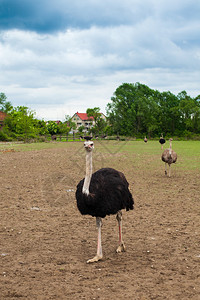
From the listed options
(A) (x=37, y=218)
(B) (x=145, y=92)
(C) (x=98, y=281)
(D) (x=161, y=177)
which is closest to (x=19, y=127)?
(B) (x=145, y=92)

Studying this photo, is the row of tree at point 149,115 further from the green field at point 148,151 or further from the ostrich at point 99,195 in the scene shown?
the ostrich at point 99,195

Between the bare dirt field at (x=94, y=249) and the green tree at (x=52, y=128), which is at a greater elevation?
the green tree at (x=52, y=128)

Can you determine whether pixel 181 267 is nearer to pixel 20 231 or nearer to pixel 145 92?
pixel 20 231

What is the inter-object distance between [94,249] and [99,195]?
3.90 ft

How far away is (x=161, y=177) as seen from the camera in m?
13.8

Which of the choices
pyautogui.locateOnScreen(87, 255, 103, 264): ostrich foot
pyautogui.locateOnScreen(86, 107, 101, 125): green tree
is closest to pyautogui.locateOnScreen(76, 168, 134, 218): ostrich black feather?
pyautogui.locateOnScreen(87, 255, 103, 264): ostrich foot

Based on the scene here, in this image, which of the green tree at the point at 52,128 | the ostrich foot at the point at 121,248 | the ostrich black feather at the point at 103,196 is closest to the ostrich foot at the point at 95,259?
the ostrich foot at the point at 121,248

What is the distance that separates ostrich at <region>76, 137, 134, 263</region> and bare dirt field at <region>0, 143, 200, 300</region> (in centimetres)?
48

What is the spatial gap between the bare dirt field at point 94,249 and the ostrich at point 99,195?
0.48 meters

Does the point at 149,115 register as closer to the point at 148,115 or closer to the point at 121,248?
the point at 148,115

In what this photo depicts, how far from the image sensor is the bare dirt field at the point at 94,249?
424 cm

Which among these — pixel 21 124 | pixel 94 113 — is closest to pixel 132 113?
pixel 21 124

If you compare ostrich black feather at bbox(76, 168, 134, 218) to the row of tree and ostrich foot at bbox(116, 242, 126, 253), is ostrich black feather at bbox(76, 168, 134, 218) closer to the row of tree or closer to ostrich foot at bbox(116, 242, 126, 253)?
ostrich foot at bbox(116, 242, 126, 253)

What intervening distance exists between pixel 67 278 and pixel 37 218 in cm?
318
